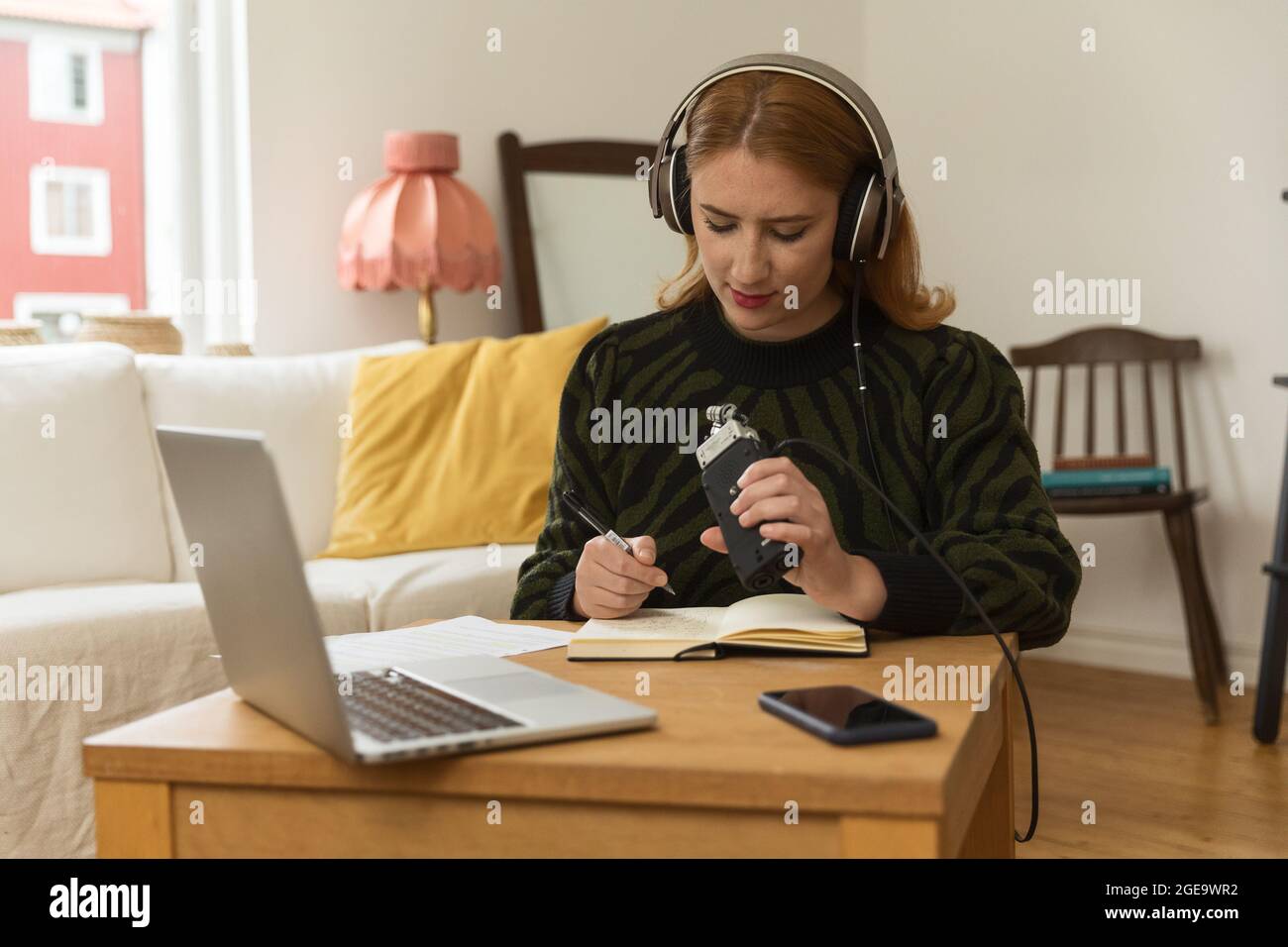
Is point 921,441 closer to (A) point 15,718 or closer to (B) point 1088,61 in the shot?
(A) point 15,718

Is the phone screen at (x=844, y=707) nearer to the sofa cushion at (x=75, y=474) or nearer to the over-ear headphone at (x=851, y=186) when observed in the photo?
the over-ear headphone at (x=851, y=186)

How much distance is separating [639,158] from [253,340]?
43.5 inches

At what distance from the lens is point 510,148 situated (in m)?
3.29

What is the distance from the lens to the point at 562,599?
3.82ft

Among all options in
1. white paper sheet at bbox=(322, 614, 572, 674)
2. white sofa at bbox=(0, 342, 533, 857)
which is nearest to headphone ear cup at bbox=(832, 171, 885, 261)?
white paper sheet at bbox=(322, 614, 572, 674)

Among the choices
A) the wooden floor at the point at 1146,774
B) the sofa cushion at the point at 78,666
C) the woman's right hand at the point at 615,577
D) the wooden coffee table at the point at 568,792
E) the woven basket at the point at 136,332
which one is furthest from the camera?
the woven basket at the point at 136,332

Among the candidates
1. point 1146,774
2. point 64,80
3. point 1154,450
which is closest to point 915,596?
point 1146,774

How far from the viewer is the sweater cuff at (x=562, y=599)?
116cm

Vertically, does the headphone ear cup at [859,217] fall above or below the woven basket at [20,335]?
above

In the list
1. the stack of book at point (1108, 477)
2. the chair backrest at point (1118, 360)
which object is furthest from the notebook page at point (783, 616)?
the chair backrest at point (1118, 360)

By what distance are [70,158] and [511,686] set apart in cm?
266

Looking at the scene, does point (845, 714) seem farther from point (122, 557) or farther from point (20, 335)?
point (20, 335)

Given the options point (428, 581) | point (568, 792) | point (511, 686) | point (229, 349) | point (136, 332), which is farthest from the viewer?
point (229, 349)
